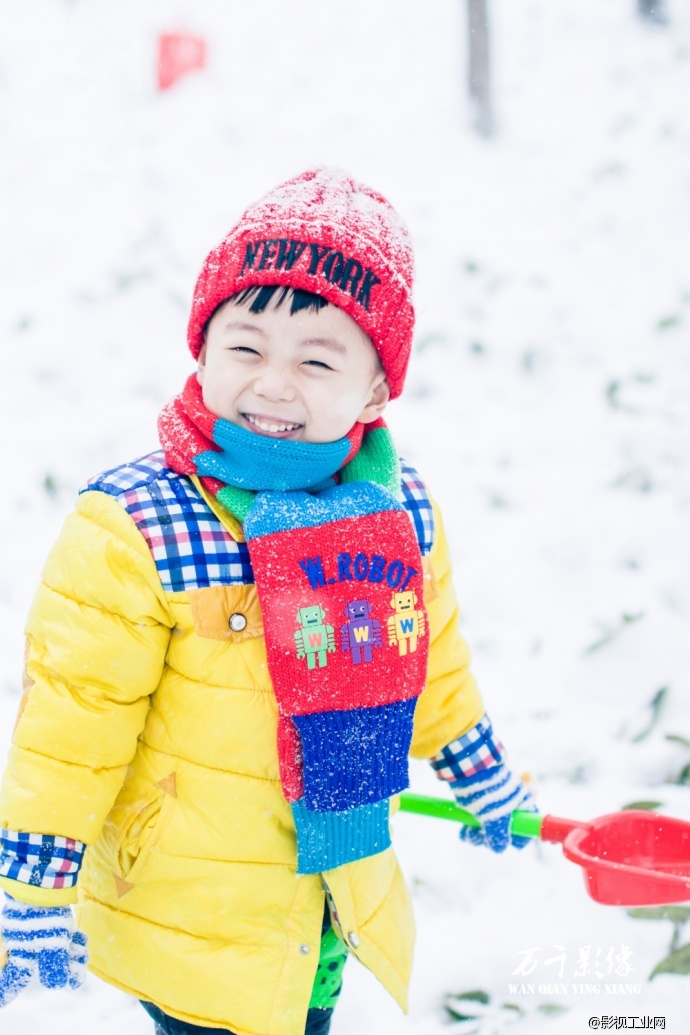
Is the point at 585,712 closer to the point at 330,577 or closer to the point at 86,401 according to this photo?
the point at 330,577

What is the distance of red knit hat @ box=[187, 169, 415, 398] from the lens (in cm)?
163

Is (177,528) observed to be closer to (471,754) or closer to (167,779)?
(167,779)

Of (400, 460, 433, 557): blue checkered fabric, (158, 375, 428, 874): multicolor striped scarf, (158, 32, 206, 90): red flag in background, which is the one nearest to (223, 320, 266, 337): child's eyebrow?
(158, 375, 428, 874): multicolor striped scarf

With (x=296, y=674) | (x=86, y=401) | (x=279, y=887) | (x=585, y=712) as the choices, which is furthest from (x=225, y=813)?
(x=86, y=401)

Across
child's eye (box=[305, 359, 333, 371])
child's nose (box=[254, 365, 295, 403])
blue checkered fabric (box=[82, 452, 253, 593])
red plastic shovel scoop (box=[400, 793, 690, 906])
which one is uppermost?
child's eye (box=[305, 359, 333, 371])

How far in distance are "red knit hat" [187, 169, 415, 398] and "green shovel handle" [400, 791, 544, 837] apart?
2.71 feet

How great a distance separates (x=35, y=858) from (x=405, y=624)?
2.10ft

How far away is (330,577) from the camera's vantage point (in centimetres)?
157

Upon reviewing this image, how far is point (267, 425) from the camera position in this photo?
5.41 feet

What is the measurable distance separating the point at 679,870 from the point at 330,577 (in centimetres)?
99

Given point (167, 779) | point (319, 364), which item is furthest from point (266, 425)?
point (167, 779)

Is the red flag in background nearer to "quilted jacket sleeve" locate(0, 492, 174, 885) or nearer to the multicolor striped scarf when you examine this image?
A: the multicolor striped scarf

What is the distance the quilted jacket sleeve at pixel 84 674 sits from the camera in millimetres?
1504

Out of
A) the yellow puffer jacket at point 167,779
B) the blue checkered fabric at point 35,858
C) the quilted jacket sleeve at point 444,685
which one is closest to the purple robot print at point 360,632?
the yellow puffer jacket at point 167,779
